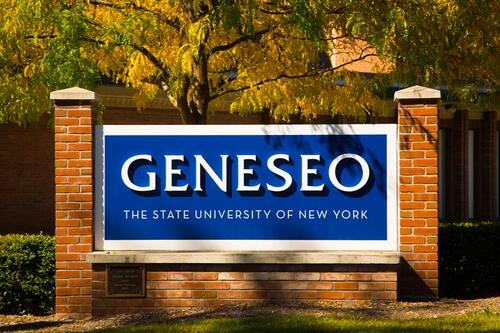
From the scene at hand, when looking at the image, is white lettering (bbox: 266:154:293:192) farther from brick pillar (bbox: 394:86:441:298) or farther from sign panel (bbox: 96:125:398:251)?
brick pillar (bbox: 394:86:441:298)

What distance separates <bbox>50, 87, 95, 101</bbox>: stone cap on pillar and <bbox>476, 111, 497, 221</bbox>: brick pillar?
17848 mm

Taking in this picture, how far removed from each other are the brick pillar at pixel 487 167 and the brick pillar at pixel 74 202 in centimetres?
1779

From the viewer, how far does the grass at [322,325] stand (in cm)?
902

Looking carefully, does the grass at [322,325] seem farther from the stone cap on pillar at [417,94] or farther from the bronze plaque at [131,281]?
the stone cap on pillar at [417,94]

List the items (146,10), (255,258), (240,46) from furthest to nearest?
(240,46), (146,10), (255,258)

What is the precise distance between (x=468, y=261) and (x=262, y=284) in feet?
11.2

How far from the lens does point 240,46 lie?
13531mm

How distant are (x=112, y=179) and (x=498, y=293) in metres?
5.62

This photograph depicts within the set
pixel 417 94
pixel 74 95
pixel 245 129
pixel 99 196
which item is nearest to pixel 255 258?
pixel 245 129

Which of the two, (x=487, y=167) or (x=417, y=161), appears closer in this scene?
(x=417, y=161)

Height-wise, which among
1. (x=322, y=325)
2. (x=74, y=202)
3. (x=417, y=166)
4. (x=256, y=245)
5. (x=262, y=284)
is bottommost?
(x=322, y=325)

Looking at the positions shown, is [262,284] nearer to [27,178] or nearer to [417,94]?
[417,94]

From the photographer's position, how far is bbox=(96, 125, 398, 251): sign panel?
10.7m

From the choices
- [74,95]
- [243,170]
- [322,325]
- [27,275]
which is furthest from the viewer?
[27,275]
